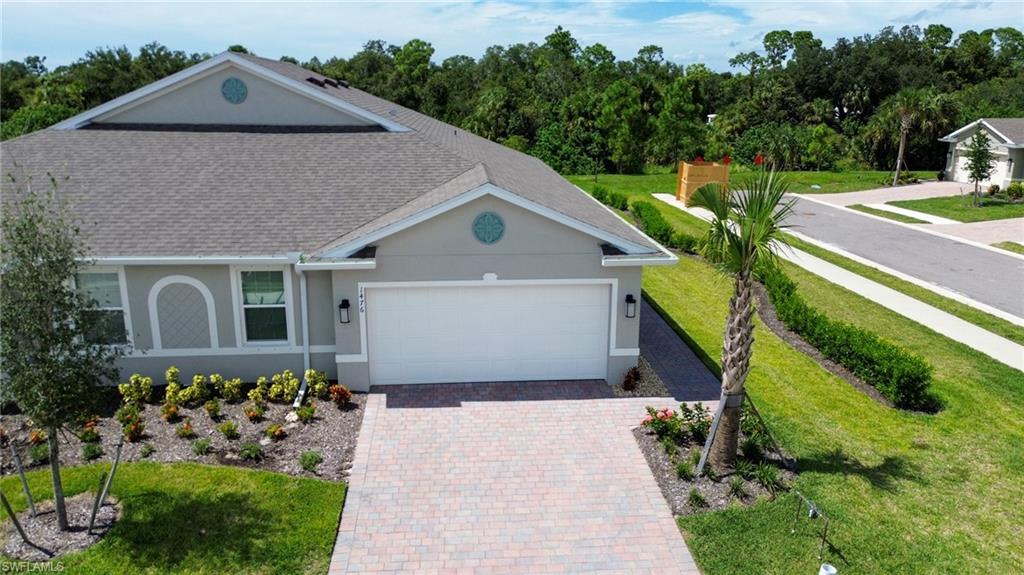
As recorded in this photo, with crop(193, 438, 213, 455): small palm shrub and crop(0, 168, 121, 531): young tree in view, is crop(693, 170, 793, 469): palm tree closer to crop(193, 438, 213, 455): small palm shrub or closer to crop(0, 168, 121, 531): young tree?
crop(193, 438, 213, 455): small palm shrub

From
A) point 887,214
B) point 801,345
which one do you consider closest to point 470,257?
point 801,345

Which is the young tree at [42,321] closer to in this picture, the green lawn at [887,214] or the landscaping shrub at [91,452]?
the landscaping shrub at [91,452]

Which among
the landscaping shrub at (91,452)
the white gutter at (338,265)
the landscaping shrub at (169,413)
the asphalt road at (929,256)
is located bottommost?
the landscaping shrub at (91,452)

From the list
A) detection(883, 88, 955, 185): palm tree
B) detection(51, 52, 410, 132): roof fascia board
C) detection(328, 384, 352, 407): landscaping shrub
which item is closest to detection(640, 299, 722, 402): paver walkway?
detection(328, 384, 352, 407): landscaping shrub

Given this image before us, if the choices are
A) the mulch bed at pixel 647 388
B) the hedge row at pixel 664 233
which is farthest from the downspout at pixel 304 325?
the hedge row at pixel 664 233

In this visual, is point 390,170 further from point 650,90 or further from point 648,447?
point 650,90
